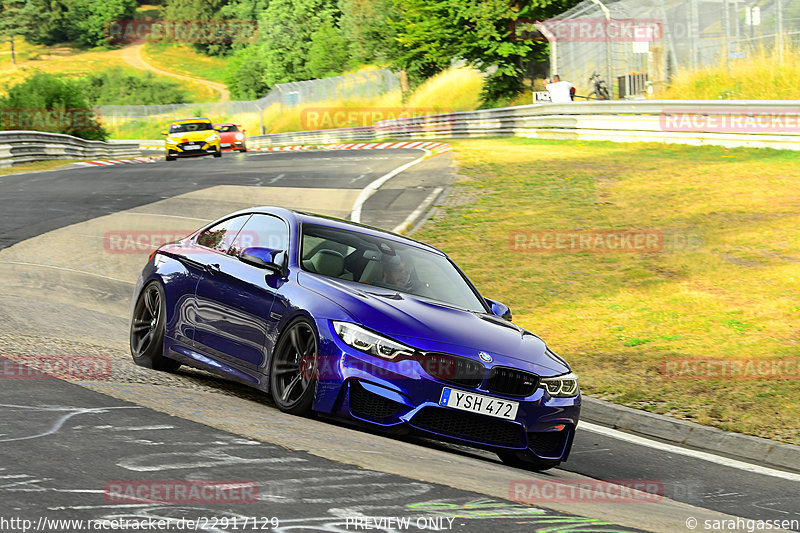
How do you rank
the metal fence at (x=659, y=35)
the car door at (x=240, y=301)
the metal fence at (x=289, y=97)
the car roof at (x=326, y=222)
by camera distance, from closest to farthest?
1. the car door at (x=240, y=301)
2. the car roof at (x=326, y=222)
3. the metal fence at (x=659, y=35)
4. the metal fence at (x=289, y=97)

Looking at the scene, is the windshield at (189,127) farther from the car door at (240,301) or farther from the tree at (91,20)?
the tree at (91,20)

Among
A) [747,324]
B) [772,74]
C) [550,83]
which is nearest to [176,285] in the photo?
[747,324]

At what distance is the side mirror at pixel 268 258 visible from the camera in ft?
24.5

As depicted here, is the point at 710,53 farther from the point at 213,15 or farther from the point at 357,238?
the point at 213,15

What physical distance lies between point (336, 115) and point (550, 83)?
38518 millimetres

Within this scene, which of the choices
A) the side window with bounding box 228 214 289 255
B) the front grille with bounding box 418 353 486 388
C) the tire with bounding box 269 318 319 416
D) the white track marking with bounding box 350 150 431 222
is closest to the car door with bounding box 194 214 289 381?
the side window with bounding box 228 214 289 255

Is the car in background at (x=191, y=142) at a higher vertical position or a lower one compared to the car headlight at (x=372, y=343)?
higher

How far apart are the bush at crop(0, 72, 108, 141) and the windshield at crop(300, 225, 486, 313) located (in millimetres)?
33421

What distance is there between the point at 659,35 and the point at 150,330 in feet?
84.0

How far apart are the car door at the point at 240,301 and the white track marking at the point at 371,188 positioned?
9.80 meters

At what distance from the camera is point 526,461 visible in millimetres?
6934

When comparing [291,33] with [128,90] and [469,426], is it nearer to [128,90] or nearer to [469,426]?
[128,90]

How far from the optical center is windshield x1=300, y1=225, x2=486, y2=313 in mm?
7625

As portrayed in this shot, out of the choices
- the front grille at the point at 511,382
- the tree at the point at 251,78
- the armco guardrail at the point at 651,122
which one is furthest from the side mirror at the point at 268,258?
the tree at the point at 251,78
